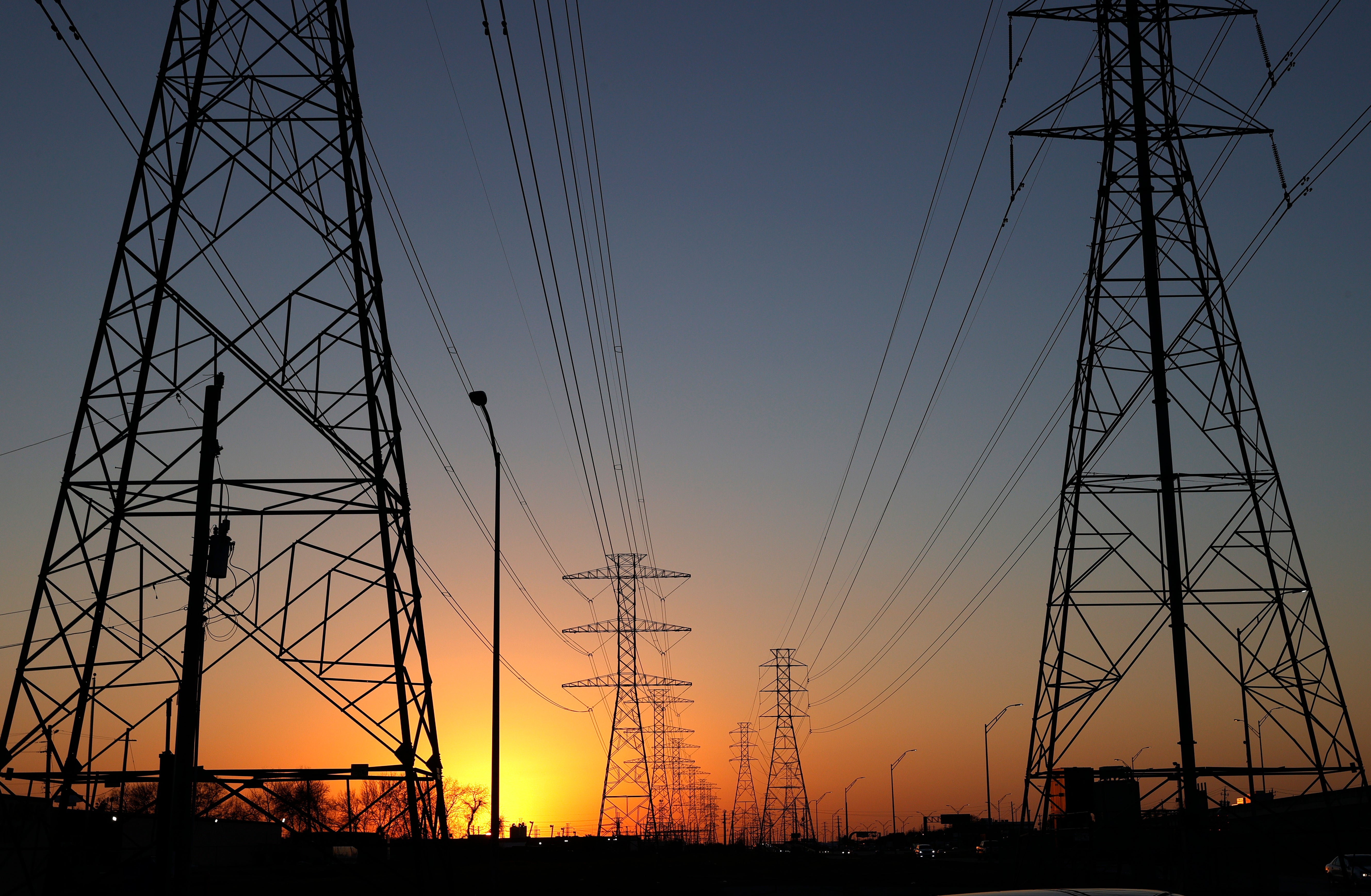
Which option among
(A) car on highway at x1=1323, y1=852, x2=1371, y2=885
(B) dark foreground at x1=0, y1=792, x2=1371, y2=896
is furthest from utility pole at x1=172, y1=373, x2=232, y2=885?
(A) car on highway at x1=1323, y1=852, x2=1371, y2=885

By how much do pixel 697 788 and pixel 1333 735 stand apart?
130667 mm

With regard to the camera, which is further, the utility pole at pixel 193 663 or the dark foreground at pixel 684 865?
the dark foreground at pixel 684 865

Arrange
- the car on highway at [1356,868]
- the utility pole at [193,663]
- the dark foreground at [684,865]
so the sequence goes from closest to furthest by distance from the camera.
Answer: the utility pole at [193,663] < the dark foreground at [684,865] < the car on highway at [1356,868]

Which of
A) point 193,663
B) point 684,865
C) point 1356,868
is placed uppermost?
point 193,663

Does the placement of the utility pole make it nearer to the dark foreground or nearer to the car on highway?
the dark foreground

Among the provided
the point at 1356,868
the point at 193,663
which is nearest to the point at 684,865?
the point at 1356,868

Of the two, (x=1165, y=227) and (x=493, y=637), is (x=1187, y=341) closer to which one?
(x=1165, y=227)

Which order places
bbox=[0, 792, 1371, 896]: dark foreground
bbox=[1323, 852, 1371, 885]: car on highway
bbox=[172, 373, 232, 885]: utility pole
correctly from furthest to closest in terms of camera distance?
1. bbox=[1323, 852, 1371, 885]: car on highway
2. bbox=[0, 792, 1371, 896]: dark foreground
3. bbox=[172, 373, 232, 885]: utility pole

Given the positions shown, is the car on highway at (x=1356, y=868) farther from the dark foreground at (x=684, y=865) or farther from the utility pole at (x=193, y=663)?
the utility pole at (x=193, y=663)

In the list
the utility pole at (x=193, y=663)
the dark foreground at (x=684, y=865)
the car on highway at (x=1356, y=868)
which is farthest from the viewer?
the car on highway at (x=1356, y=868)

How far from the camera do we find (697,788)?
149 metres

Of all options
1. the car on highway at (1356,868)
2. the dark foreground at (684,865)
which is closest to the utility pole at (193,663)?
the dark foreground at (684,865)

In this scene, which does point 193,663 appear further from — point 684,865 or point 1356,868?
point 684,865

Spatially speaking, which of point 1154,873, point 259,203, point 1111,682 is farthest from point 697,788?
point 259,203
